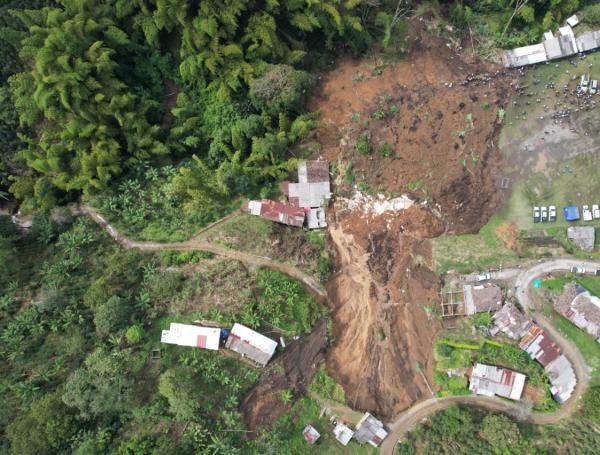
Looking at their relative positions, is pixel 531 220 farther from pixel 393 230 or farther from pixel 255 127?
pixel 255 127

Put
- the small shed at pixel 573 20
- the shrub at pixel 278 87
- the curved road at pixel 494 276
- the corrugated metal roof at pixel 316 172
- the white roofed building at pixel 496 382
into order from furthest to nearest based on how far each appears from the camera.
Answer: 1. the small shed at pixel 573 20
2. the corrugated metal roof at pixel 316 172
3. the shrub at pixel 278 87
4. the curved road at pixel 494 276
5. the white roofed building at pixel 496 382

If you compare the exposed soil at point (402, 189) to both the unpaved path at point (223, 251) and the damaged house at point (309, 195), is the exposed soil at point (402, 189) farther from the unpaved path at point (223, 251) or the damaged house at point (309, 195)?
the unpaved path at point (223, 251)

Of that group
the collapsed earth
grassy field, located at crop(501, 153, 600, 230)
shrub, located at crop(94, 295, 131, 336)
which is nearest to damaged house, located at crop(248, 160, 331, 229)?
the collapsed earth

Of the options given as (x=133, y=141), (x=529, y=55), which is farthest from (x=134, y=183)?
(x=529, y=55)

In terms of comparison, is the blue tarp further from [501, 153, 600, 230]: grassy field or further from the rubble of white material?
the rubble of white material

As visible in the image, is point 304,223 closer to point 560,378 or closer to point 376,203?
point 376,203

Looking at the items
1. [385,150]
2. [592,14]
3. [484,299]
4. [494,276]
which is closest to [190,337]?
[385,150]

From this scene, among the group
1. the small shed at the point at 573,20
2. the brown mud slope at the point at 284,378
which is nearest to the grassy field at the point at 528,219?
the brown mud slope at the point at 284,378
